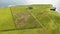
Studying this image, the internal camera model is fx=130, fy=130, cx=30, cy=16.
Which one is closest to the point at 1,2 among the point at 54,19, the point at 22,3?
the point at 22,3

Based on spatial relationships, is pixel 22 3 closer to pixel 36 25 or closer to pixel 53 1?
pixel 53 1

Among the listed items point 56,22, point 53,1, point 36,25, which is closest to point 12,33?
point 36,25

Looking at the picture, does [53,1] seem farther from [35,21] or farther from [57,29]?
[57,29]

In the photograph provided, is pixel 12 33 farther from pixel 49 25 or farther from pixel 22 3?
pixel 22 3

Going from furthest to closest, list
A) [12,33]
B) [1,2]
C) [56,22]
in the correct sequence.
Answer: [1,2], [56,22], [12,33]

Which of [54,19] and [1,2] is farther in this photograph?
[1,2]

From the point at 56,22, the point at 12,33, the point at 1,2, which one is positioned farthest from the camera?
the point at 1,2

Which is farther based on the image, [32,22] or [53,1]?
[53,1]
